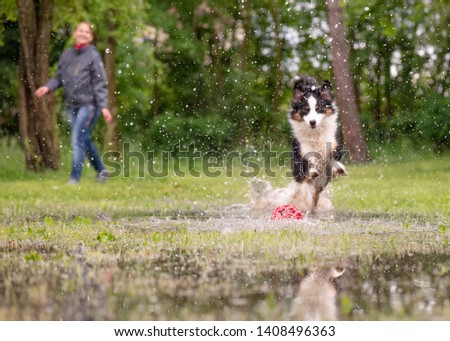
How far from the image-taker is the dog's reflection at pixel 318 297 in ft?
14.5

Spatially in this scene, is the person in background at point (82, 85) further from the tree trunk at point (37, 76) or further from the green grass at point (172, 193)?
the tree trunk at point (37, 76)

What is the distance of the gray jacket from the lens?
12945mm

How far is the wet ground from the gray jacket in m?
4.95

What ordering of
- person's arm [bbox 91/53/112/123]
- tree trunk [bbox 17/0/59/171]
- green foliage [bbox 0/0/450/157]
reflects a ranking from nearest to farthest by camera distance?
person's arm [bbox 91/53/112/123] < tree trunk [bbox 17/0/59/171] < green foliage [bbox 0/0/450/157]

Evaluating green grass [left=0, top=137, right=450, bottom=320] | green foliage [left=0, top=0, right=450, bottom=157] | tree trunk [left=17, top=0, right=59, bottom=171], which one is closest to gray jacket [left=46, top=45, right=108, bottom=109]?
green grass [left=0, top=137, right=450, bottom=320]

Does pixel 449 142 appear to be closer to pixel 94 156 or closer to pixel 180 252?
pixel 94 156

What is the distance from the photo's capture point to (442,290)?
5.10m

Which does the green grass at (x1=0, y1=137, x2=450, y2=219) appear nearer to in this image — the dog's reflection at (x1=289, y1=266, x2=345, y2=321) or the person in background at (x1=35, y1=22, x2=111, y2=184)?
the person in background at (x1=35, y1=22, x2=111, y2=184)

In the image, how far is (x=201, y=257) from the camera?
6.30 metres

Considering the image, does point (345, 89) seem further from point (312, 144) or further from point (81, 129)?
point (312, 144)

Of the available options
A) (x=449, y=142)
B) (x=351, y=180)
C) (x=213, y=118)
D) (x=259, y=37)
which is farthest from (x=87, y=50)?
(x=259, y=37)

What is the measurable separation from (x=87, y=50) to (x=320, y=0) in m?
20.0

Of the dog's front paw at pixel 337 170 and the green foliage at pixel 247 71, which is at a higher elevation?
the green foliage at pixel 247 71

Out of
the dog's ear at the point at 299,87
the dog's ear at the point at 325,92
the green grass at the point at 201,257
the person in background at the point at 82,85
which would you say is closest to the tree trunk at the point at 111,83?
the person in background at the point at 82,85
